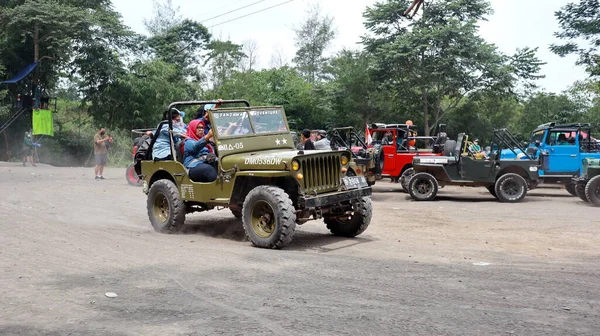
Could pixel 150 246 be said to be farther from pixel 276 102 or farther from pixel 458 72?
pixel 276 102

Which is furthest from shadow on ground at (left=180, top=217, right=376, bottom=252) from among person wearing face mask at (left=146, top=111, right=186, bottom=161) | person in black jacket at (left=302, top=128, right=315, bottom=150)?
person in black jacket at (left=302, top=128, right=315, bottom=150)

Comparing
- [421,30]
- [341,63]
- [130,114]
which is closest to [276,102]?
[341,63]

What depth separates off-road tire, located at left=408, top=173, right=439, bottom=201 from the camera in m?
16.3

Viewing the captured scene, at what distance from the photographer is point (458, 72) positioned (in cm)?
2945

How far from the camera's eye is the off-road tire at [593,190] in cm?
1505

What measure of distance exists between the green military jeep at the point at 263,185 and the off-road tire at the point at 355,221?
0.02m

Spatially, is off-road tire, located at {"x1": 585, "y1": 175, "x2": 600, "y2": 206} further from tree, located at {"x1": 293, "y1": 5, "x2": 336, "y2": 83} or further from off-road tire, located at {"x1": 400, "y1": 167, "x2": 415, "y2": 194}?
tree, located at {"x1": 293, "y1": 5, "x2": 336, "y2": 83}

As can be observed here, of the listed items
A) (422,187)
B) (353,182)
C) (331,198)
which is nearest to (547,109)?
(422,187)

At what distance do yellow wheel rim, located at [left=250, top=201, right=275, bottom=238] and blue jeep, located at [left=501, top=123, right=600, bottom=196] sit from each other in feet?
34.5

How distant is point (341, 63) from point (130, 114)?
12.2 m

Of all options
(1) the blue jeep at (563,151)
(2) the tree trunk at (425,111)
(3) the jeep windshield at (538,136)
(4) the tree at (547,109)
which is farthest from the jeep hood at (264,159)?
(4) the tree at (547,109)

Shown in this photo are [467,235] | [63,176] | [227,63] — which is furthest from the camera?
[227,63]

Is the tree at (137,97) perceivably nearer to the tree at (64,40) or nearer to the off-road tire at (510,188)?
the tree at (64,40)

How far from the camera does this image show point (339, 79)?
3425 cm
